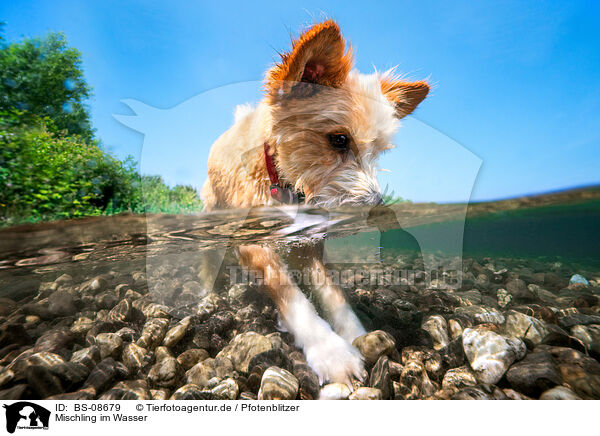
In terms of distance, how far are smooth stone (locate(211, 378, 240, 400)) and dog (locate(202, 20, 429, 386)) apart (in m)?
0.43

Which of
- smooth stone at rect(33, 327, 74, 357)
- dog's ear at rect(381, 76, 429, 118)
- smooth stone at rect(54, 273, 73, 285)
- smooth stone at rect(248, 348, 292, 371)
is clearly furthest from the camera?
smooth stone at rect(54, 273, 73, 285)

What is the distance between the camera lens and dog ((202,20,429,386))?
1382mm

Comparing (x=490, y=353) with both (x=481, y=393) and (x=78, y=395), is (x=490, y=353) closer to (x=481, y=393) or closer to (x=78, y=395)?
(x=481, y=393)

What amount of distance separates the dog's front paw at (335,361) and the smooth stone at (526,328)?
0.76 m

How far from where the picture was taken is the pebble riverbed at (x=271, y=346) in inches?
34.8

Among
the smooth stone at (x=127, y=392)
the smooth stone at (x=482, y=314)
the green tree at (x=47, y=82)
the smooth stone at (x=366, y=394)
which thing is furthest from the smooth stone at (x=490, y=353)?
the green tree at (x=47, y=82)

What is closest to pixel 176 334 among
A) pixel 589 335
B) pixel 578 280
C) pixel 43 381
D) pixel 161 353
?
pixel 161 353

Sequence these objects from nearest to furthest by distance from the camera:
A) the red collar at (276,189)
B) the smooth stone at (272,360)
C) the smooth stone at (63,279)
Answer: the smooth stone at (272,360) < the red collar at (276,189) < the smooth stone at (63,279)

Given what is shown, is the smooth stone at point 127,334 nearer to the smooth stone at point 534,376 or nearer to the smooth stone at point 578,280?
the smooth stone at point 534,376

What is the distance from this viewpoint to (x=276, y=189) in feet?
4.89

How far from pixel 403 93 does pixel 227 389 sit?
81.3 inches

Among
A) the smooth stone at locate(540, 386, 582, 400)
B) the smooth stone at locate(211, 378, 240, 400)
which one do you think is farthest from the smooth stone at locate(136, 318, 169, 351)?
the smooth stone at locate(540, 386, 582, 400)
